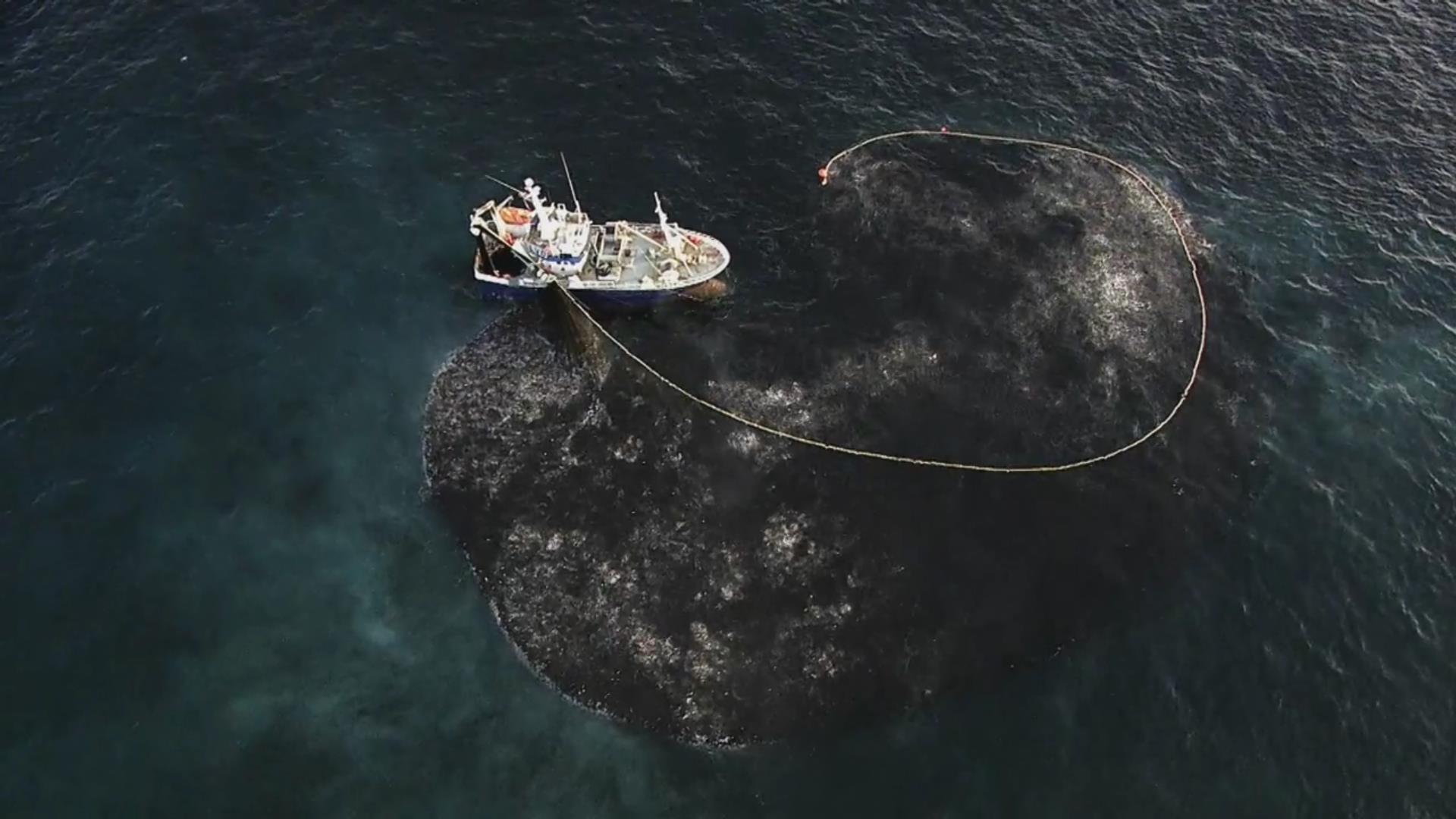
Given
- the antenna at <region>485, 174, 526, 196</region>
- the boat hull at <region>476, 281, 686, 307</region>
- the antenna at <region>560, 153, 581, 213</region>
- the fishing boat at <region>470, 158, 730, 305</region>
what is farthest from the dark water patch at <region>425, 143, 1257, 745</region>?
the antenna at <region>560, 153, 581, 213</region>

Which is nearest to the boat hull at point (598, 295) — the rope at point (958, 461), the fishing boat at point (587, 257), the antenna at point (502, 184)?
the fishing boat at point (587, 257)

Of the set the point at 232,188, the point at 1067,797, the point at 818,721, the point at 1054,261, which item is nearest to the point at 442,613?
the point at 818,721

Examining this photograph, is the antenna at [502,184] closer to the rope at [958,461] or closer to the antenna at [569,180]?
the antenna at [569,180]

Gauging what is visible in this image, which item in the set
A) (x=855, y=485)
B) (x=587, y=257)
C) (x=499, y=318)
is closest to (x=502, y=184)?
(x=587, y=257)

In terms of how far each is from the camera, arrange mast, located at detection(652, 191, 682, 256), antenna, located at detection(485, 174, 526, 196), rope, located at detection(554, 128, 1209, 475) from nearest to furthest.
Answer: rope, located at detection(554, 128, 1209, 475), mast, located at detection(652, 191, 682, 256), antenna, located at detection(485, 174, 526, 196)

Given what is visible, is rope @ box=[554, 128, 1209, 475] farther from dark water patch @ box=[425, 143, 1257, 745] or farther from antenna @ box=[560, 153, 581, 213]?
antenna @ box=[560, 153, 581, 213]

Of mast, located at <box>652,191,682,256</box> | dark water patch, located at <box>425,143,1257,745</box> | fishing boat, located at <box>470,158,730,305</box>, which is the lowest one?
dark water patch, located at <box>425,143,1257,745</box>

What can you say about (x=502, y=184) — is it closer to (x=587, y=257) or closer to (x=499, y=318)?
(x=587, y=257)
